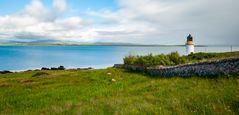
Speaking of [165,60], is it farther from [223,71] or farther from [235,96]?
[235,96]

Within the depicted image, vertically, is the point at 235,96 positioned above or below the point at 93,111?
above

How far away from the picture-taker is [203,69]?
60.6ft

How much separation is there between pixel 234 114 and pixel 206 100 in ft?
6.81

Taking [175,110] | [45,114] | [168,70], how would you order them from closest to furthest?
[175,110], [45,114], [168,70]

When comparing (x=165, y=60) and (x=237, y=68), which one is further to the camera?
(x=165, y=60)

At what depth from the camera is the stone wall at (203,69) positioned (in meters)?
16.0

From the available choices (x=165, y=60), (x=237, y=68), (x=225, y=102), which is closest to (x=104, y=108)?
(x=225, y=102)

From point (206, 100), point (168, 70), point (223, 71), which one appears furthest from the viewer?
point (168, 70)

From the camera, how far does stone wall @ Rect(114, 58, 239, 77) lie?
629 inches

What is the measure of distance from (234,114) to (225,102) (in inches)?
53.5

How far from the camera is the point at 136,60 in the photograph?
29391mm

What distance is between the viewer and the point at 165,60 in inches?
1061

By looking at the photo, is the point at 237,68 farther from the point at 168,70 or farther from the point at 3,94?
the point at 3,94

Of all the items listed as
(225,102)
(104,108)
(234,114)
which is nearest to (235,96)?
(225,102)
